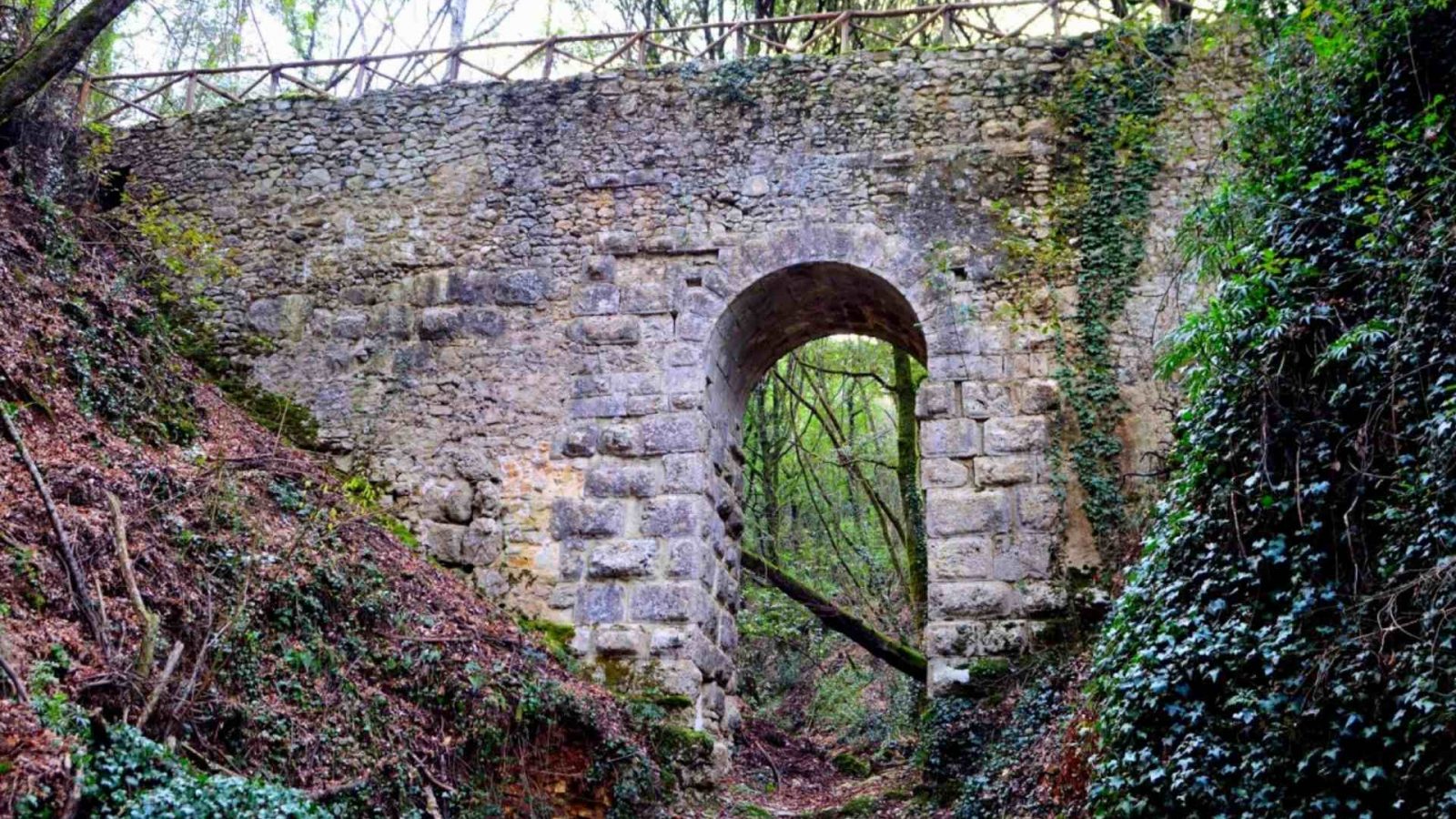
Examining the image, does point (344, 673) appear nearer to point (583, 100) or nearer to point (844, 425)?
point (583, 100)

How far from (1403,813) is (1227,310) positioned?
8.28ft

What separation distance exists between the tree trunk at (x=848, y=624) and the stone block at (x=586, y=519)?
2932 millimetres

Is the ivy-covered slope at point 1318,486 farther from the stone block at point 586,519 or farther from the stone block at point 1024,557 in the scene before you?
the stone block at point 586,519

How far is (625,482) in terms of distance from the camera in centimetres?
855

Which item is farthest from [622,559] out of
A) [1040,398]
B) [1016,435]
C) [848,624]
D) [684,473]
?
[848,624]

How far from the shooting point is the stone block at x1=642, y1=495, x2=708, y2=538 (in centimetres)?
841

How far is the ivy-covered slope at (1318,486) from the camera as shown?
14.1ft

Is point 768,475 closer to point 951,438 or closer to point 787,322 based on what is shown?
point 787,322

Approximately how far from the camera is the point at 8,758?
3.90 meters

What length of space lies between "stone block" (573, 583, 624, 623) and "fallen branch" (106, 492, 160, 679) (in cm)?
333

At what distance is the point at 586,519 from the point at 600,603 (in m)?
0.60

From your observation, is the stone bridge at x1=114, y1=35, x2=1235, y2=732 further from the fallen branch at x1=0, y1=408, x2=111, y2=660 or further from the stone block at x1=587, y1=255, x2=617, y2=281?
the fallen branch at x1=0, y1=408, x2=111, y2=660

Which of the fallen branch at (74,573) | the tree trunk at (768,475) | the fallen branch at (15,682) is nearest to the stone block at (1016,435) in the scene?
the fallen branch at (74,573)

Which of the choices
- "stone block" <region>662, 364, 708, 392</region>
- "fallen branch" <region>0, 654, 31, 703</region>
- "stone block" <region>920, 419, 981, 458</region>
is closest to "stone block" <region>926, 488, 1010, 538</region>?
"stone block" <region>920, 419, 981, 458</region>
